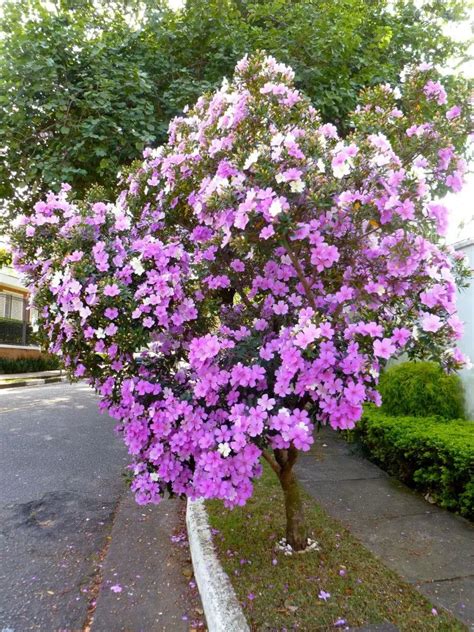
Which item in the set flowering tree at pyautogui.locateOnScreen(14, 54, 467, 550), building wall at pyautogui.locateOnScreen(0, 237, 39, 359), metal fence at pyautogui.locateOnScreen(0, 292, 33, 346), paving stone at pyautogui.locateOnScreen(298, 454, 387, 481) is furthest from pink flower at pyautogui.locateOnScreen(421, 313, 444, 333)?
metal fence at pyautogui.locateOnScreen(0, 292, 33, 346)

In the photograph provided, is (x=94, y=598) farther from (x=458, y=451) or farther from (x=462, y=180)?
(x=462, y=180)

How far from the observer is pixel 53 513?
5.02 metres

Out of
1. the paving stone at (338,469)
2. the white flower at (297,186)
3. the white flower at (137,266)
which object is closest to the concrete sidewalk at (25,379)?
the paving stone at (338,469)

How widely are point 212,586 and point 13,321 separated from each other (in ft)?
71.9

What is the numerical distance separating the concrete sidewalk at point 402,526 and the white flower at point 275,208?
2.44 metres

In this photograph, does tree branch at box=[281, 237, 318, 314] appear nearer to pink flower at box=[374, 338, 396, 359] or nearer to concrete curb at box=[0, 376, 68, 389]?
pink flower at box=[374, 338, 396, 359]

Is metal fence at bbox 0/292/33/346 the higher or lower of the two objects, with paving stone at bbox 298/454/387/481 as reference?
higher

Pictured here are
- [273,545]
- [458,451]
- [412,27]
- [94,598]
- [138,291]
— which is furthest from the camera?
[412,27]

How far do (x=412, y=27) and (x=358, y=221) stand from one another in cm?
635

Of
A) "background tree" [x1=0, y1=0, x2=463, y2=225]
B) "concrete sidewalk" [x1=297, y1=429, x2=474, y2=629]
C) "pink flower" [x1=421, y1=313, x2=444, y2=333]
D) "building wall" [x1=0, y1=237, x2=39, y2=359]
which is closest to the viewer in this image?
"pink flower" [x1=421, y1=313, x2=444, y2=333]

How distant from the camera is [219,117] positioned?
3.17 metres

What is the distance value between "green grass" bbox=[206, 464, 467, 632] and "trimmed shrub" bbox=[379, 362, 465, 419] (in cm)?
235

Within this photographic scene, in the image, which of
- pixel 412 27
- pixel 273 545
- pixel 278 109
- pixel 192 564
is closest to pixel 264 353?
pixel 278 109

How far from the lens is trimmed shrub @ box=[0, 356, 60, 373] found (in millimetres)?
19250
